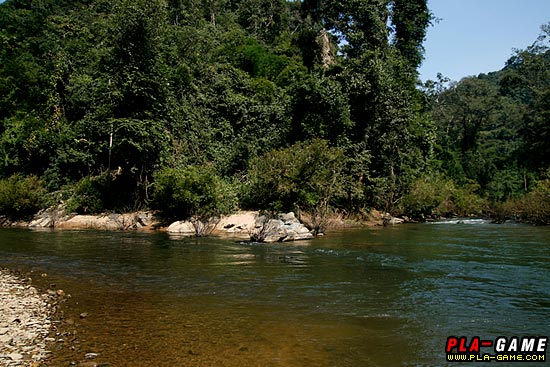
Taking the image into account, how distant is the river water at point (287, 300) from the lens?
7113 millimetres

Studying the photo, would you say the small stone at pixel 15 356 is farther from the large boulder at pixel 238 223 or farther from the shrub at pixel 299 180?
the shrub at pixel 299 180

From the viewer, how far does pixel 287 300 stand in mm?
10172

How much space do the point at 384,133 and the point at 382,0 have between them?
1118 cm

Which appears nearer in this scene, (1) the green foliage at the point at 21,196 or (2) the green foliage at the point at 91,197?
(1) the green foliage at the point at 21,196

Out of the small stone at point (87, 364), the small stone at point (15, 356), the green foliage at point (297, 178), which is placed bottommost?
the small stone at point (87, 364)

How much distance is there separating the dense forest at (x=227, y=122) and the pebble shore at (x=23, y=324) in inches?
598

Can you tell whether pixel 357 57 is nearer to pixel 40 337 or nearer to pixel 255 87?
pixel 255 87

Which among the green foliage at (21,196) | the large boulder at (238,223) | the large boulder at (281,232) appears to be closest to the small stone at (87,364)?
the large boulder at (281,232)

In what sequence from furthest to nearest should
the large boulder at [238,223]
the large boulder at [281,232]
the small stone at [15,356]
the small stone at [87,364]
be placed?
the large boulder at [238,223], the large boulder at [281,232], the small stone at [15,356], the small stone at [87,364]

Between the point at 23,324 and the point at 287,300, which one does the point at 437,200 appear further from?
the point at 23,324

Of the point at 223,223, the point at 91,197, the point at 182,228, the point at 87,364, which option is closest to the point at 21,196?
the point at 91,197

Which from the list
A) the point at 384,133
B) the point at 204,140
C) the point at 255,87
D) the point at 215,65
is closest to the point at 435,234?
the point at 384,133

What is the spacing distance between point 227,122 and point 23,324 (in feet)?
98.4

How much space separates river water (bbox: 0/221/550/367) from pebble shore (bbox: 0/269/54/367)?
331 millimetres
